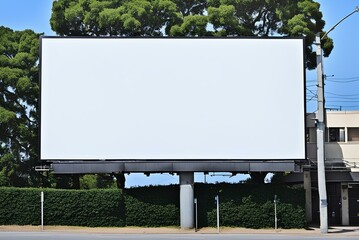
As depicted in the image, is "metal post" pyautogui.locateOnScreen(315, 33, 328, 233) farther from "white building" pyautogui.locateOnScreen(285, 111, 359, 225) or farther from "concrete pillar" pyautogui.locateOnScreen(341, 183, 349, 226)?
"concrete pillar" pyautogui.locateOnScreen(341, 183, 349, 226)

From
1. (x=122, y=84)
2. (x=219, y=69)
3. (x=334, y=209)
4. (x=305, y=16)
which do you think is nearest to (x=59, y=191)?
(x=122, y=84)

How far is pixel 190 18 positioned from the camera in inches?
2213

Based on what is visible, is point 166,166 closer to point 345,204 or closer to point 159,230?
point 159,230

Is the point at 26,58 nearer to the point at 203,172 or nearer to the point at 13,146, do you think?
the point at 13,146

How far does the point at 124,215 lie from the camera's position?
44.0 metres

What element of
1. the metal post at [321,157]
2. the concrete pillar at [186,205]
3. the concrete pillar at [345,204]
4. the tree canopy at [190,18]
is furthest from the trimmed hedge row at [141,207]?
the tree canopy at [190,18]

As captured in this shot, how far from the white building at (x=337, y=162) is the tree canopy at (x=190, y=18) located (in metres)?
7.61

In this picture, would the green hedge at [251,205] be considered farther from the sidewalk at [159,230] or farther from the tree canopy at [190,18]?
the tree canopy at [190,18]

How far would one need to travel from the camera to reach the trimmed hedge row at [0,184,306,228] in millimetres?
43812

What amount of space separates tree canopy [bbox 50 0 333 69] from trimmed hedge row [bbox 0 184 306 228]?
1587 centimetres

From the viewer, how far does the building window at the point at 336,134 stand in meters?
52.0

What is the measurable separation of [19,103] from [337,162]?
2315cm

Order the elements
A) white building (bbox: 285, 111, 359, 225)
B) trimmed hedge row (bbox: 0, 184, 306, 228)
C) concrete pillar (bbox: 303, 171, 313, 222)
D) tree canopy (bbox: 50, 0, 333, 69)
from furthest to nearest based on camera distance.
→ tree canopy (bbox: 50, 0, 333, 69), white building (bbox: 285, 111, 359, 225), concrete pillar (bbox: 303, 171, 313, 222), trimmed hedge row (bbox: 0, 184, 306, 228)

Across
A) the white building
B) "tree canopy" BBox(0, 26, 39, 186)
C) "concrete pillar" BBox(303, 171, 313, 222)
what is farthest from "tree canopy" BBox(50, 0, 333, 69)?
"concrete pillar" BBox(303, 171, 313, 222)
